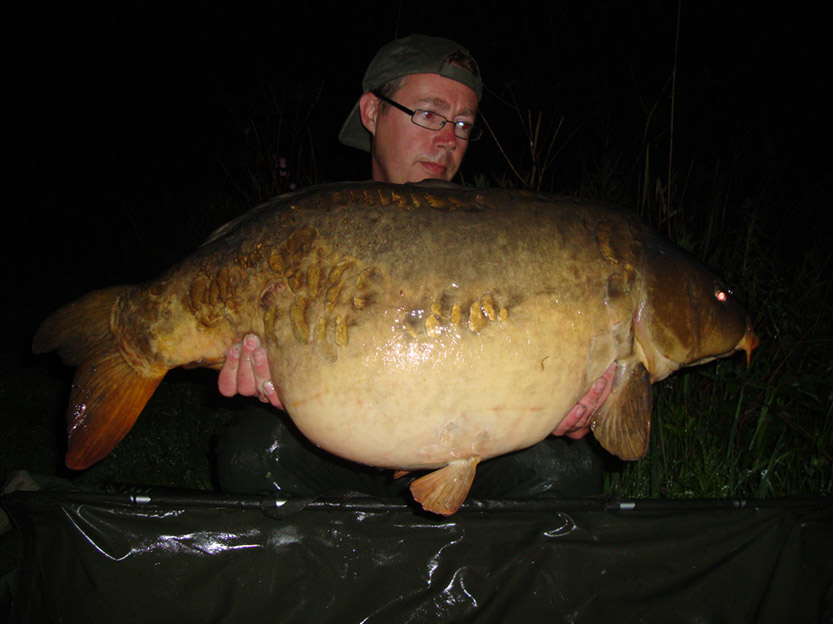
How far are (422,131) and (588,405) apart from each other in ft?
3.62

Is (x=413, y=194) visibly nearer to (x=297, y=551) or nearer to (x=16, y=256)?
(x=297, y=551)

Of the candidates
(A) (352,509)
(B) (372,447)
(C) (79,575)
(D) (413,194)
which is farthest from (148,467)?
(D) (413,194)

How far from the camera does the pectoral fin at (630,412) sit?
1.28m

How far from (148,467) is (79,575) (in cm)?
108

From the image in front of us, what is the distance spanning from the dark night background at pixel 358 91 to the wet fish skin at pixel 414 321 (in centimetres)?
159

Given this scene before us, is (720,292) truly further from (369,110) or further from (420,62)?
(369,110)

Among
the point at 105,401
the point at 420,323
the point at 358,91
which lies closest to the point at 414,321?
the point at 420,323

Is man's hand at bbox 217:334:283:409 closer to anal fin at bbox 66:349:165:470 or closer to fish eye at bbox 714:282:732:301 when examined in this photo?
anal fin at bbox 66:349:165:470

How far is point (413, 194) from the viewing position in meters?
1.21

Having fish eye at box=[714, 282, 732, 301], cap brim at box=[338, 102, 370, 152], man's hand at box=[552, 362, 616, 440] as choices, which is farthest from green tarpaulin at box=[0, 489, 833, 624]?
cap brim at box=[338, 102, 370, 152]

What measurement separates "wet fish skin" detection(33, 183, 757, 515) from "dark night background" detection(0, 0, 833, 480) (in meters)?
1.59

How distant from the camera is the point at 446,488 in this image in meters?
1.19

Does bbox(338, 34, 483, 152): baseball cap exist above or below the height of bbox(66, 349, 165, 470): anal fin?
above

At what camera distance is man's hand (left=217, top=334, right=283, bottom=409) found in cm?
123
